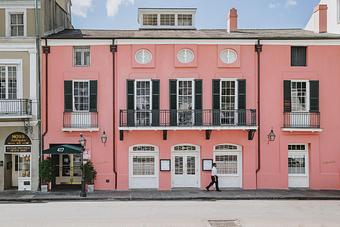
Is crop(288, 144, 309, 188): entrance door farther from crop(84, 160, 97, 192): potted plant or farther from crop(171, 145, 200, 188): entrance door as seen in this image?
crop(84, 160, 97, 192): potted plant

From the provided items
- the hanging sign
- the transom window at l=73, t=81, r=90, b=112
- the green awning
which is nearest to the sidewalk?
the green awning

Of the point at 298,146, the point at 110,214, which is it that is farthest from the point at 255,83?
the point at 110,214

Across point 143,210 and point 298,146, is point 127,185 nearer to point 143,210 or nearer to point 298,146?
point 143,210

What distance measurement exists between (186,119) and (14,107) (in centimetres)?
894

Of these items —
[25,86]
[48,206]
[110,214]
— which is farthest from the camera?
[25,86]

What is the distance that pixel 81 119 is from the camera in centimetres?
2388

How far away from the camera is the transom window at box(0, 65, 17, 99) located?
23.7 metres

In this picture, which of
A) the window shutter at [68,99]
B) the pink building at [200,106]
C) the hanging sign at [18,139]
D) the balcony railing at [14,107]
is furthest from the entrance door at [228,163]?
the balcony railing at [14,107]

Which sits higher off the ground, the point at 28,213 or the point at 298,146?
the point at 298,146

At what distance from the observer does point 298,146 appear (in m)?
24.6

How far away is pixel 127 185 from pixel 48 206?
5.40m

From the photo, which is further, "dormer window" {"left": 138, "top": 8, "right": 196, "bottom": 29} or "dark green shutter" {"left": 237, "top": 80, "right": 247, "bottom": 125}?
"dormer window" {"left": 138, "top": 8, "right": 196, "bottom": 29}

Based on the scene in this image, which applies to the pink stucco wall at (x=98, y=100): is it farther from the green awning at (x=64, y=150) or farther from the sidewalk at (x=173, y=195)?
the sidewalk at (x=173, y=195)

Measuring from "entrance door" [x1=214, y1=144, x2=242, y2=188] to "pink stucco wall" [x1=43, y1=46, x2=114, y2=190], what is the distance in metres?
5.79
